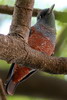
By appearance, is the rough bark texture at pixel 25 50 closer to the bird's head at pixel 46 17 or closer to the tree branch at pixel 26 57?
the tree branch at pixel 26 57

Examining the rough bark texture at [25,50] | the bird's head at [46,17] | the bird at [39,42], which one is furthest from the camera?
the bird's head at [46,17]

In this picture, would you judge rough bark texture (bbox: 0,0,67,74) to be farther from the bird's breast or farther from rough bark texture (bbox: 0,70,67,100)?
the bird's breast

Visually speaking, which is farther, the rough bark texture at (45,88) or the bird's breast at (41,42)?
the bird's breast at (41,42)

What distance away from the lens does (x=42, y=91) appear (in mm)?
1475

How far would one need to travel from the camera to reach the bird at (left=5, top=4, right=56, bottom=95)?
2.87 meters

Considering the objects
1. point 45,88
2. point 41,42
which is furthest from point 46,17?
point 45,88

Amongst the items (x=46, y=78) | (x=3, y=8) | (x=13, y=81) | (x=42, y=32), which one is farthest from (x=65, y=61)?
(x=42, y=32)

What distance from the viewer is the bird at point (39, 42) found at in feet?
9.40

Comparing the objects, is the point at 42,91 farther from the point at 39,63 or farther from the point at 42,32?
the point at 42,32

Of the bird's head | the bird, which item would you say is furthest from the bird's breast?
the bird's head

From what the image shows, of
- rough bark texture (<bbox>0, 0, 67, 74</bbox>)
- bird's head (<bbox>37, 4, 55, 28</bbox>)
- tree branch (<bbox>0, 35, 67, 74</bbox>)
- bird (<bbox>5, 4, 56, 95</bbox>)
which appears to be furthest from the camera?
bird's head (<bbox>37, 4, 55, 28</bbox>)

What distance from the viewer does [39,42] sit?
301cm

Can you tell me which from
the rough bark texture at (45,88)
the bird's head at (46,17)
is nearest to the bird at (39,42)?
the bird's head at (46,17)

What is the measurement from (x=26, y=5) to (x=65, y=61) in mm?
393
